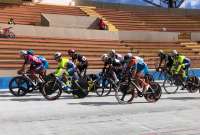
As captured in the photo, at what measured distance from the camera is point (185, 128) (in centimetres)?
1138

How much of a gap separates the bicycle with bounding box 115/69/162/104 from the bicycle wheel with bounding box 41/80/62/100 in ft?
6.45

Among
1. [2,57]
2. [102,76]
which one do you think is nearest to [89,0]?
[2,57]

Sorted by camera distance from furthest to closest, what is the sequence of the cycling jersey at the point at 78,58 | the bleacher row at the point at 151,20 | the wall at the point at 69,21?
the bleacher row at the point at 151,20, the wall at the point at 69,21, the cycling jersey at the point at 78,58

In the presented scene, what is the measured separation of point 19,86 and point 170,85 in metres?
6.05

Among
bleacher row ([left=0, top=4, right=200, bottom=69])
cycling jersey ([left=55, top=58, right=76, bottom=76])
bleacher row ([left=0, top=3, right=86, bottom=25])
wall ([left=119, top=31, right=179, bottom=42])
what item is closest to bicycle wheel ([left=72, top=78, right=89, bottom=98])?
cycling jersey ([left=55, top=58, right=76, bottom=76])

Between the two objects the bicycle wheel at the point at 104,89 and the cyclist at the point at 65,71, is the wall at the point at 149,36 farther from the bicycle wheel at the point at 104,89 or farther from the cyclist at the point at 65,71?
the cyclist at the point at 65,71

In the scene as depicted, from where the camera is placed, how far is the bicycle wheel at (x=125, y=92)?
15562 millimetres

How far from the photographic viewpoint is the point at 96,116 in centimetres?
1294

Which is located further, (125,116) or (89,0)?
(89,0)

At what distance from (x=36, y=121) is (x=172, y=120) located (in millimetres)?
3262

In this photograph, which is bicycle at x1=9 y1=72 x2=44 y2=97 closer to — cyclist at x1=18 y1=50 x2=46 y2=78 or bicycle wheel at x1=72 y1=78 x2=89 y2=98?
cyclist at x1=18 y1=50 x2=46 y2=78

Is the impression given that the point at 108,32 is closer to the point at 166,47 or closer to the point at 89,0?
the point at 166,47

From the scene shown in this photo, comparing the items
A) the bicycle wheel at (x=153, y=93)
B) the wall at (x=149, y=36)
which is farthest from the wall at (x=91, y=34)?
the bicycle wheel at (x=153, y=93)

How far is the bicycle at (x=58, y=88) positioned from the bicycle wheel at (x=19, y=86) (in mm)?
1272
